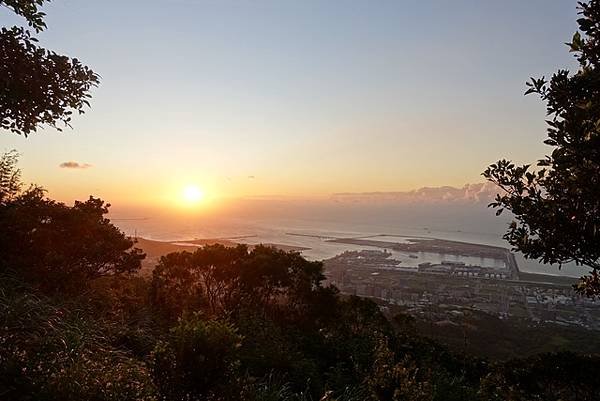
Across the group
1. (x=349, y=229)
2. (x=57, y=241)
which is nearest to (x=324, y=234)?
(x=349, y=229)

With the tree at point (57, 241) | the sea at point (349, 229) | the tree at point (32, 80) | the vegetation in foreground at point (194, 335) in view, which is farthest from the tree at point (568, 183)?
the sea at point (349, 229)

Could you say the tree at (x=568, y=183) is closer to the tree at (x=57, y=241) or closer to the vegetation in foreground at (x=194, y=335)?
the vegetation in foreground at (x=194, y=335)

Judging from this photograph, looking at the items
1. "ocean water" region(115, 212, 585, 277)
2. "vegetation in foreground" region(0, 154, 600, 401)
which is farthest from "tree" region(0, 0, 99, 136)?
"ocean water" region(115, 212, 585, 277)

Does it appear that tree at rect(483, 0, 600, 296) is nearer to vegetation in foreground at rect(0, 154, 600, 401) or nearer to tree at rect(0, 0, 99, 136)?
vegetation in foreground at rect(0, 154, 600, 401)

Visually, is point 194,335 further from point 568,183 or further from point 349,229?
point 349,229

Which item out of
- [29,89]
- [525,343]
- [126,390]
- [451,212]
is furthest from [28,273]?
[451,212]
